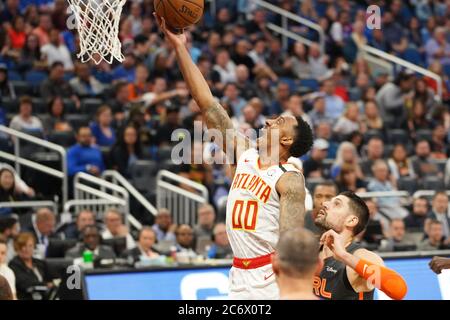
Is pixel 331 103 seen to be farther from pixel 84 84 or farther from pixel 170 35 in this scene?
pixel 170 35

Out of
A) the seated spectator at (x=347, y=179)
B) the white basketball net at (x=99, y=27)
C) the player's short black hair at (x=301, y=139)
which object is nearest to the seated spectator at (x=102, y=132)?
the seated spectator at (x=347, y=179)

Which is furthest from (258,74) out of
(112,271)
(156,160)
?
(112,271)

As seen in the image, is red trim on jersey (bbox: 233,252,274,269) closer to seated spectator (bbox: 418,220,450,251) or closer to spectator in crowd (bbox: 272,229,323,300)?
spectator in crowd (bbox: 272,229,323,300)

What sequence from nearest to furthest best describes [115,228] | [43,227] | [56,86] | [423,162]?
[43,227]
[115,228]
[56,86]
[423,162]

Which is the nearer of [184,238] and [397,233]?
[184,238]

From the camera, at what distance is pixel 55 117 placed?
1500cm

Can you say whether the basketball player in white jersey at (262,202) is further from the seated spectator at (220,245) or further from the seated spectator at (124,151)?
the seated spectator at (124,151)

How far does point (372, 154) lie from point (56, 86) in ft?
15.5

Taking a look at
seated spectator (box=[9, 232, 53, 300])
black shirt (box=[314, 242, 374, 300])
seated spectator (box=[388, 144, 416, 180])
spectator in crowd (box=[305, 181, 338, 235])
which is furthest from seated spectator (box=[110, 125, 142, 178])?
black shirt (box=[314, 242, 374, 300])

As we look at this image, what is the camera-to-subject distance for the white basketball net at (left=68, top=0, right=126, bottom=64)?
797 cm

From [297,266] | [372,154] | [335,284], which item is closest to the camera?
[297,266]

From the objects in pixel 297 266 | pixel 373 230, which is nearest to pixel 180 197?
pixel 373 230

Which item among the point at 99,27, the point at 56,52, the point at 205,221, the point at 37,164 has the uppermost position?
the point at 56,52

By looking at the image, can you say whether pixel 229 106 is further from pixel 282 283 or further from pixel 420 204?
pixel 282 283
